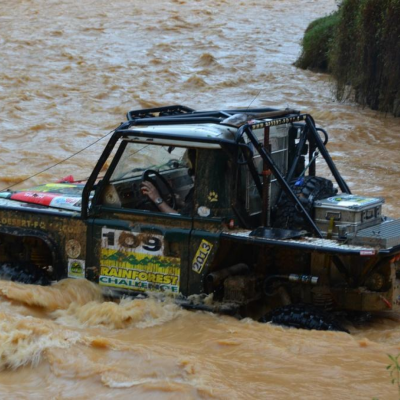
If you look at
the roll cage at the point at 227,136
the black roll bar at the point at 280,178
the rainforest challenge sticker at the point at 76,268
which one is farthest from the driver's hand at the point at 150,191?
the black roll bar at the point at 280,178

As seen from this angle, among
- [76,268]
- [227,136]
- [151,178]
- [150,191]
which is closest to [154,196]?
[150,191]

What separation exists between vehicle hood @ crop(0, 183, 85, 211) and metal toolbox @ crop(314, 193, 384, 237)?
6.47 feet

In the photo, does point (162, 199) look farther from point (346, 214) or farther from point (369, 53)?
point (369, 53)

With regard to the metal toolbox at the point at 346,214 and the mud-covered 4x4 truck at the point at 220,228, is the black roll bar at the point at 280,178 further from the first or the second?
the metal toolbox at the point at 346,214

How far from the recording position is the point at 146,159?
7.40 meters

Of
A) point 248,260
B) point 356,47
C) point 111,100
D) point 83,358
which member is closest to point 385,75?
point 356,47

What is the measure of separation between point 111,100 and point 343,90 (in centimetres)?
527

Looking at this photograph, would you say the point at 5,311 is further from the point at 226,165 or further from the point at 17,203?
the point at 226,165

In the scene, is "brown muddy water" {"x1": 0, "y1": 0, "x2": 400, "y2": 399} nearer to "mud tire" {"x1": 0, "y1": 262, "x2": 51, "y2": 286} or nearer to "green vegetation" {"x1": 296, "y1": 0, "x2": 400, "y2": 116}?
"mud tire" {"x1": 0, "y1": 262, "x2": 51, "y2": 286}

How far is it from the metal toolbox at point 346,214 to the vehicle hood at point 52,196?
1971 mm

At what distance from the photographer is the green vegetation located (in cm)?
1797

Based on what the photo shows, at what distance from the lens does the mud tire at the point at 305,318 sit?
6441mm

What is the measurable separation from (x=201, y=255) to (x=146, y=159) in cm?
112

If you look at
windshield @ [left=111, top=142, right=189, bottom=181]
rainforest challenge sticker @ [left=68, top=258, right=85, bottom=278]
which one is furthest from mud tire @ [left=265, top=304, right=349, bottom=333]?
rainforest challenge sticker @ [left=68, top=258, right=85, bottom=278]
